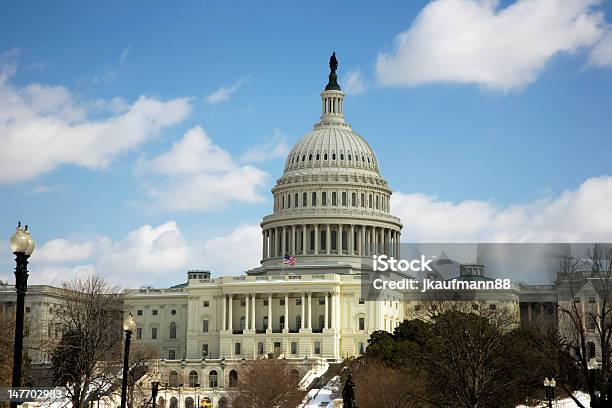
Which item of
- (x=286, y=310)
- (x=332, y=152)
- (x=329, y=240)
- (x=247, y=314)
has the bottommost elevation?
(x=247, y=314)

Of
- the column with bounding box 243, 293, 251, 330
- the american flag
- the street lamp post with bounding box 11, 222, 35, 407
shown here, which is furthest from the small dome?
the street lamp post with bounding box 11, 222, 35, 407

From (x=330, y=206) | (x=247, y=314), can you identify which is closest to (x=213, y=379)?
(x=247, y=314)

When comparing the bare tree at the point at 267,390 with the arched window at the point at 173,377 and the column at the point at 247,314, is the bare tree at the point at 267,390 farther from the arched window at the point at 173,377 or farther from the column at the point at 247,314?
the column at the point at 247,314

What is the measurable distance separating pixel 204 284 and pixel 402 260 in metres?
30.4

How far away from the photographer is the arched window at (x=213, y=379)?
5738 inches

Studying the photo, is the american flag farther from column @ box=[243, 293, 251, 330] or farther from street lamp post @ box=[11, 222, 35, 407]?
street lamp post @ box=[11, 222, 35, 407]

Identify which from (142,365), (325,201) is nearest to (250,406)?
(142,365)

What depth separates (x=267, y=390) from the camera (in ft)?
330

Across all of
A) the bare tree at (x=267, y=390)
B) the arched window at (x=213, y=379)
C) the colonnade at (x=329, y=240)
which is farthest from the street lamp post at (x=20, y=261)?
the colonnade at (x=329, y=240)

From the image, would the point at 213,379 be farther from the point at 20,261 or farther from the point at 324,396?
the point at 20,261

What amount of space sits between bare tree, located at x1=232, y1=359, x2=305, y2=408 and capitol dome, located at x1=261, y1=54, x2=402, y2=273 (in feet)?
189

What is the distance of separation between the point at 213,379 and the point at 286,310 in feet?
50.6

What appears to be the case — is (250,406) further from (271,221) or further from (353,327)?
(271,221)

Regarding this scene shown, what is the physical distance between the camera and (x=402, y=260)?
17638 centimetres
